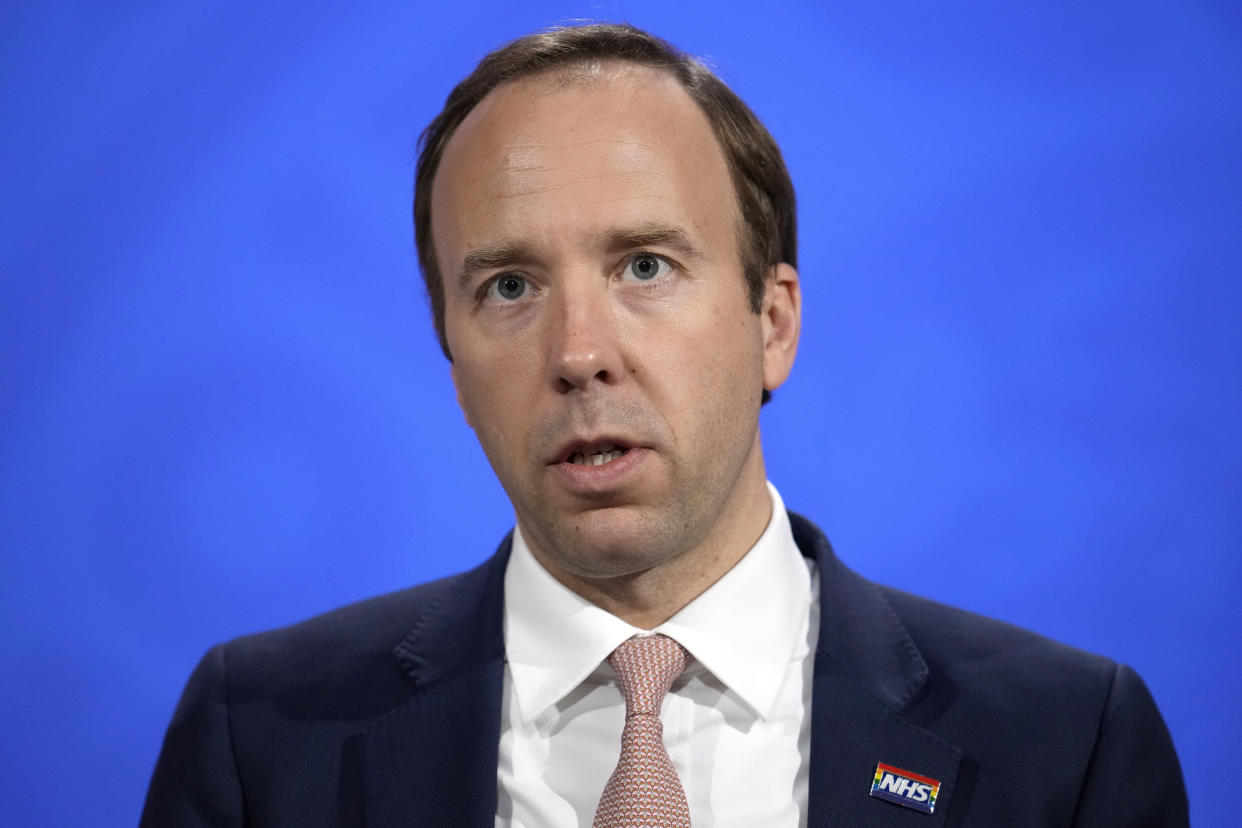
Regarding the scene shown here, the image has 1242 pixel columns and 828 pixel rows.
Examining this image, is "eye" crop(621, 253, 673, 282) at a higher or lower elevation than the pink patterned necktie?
higher

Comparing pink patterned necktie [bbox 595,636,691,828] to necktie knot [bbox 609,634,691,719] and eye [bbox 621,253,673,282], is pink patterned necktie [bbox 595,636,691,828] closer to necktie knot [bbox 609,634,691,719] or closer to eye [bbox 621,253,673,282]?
necktie knot [bbox 609,634,691,719]

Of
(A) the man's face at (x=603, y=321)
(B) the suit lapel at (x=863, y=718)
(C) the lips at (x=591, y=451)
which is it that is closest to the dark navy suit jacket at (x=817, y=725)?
(B) the suit lapel at (x=863, y=718)

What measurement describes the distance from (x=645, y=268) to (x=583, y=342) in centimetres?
22

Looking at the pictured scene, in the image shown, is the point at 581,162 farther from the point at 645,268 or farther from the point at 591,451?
the point at 591,451

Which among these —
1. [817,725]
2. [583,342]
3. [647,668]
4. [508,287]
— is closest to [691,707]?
[647,668]

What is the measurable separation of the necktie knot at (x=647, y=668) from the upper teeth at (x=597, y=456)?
13.7 inches

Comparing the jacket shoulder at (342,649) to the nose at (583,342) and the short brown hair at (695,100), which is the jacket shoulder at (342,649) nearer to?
the short brown hair at (695,100)

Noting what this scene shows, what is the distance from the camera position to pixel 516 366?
7.30 ft

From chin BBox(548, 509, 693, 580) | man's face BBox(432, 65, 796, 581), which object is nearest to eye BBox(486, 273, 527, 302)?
man's face BBox(432, 65, 796, 581)

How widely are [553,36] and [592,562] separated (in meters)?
1.01

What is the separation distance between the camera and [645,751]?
212 cm

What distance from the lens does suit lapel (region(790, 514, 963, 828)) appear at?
7.10 ft

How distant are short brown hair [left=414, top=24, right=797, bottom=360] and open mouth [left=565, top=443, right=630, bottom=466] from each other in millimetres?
445

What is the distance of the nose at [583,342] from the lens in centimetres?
210
